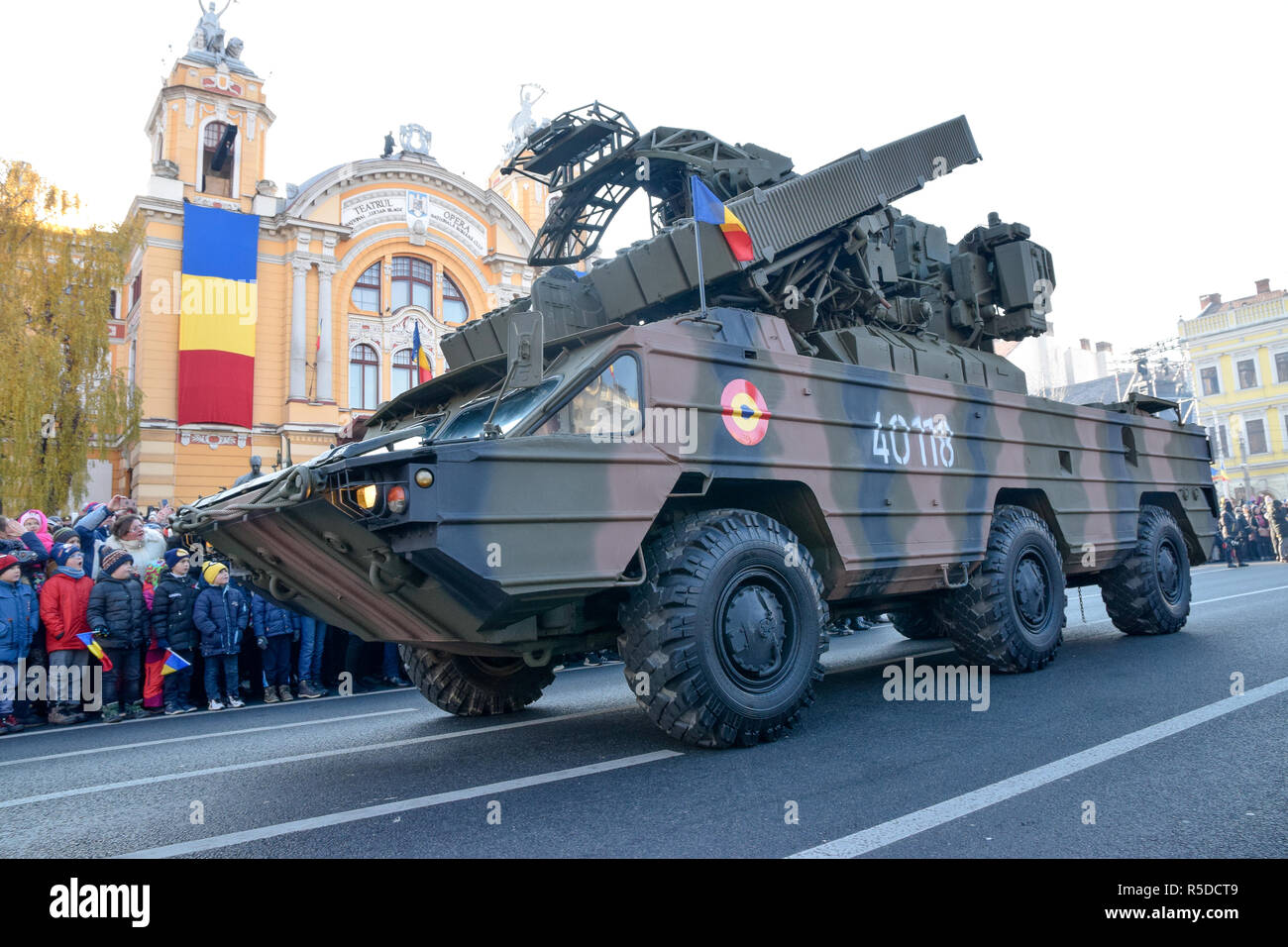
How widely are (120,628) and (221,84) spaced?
70.0 ft

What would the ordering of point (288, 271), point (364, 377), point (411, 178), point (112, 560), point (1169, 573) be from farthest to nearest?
point (411, 178)
point (364, 377)
point (288, 271)
point (1169, 573)
point (112, 560)

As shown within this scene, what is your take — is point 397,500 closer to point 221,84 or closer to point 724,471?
point 724,471

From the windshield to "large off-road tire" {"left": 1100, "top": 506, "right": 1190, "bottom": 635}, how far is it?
5.93 metres

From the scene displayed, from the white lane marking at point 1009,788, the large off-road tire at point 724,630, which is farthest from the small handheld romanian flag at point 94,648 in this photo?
the white lane marking at point 1009,788

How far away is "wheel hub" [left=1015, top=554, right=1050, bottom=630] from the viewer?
6367 mm

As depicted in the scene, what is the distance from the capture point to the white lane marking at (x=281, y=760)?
4461 mm

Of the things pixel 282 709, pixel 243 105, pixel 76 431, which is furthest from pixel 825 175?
pixel 243 105

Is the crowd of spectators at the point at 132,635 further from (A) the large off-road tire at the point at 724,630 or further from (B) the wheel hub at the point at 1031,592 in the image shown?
(B) the wheel hub at the point at 1031,592

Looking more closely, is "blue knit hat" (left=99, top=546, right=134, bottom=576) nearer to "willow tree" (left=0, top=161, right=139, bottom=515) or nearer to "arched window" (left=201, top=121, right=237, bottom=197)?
"willow tree" (left=0, top=161, right=139, bottom=515)

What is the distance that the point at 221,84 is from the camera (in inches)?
959

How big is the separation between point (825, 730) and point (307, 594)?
2.72 metres

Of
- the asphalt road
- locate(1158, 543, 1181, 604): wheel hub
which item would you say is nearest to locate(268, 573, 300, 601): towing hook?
the asphalt road

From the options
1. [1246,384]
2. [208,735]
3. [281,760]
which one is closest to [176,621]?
[208,735]
